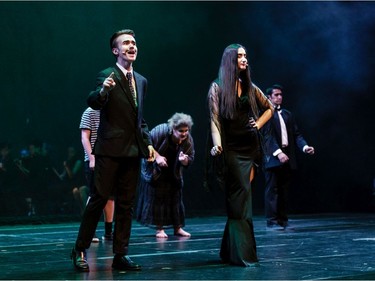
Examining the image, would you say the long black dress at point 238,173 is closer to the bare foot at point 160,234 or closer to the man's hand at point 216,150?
the man's hand at point 216,150

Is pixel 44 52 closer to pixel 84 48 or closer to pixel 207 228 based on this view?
pixel 84 48

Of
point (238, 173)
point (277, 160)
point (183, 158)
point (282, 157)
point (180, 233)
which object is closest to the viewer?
point (238, 173)

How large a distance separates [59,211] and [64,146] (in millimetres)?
938

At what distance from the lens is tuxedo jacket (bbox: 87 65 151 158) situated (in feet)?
17.2

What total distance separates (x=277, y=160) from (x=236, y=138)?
3848 mm

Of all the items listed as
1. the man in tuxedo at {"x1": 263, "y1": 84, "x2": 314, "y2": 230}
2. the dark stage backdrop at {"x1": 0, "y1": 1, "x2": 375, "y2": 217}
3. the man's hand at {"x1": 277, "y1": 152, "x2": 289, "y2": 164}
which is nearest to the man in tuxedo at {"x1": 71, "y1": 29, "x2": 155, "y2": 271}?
the man's hand at {"x1": 277, "y1": 152, "x2": 289, "y2": 164}

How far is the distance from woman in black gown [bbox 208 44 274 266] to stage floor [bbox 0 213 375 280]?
275 mm

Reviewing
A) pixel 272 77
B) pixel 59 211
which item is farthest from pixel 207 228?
pixel 272 77

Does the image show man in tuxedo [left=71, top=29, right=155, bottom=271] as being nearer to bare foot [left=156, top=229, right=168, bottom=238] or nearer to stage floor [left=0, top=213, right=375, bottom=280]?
stage floor [left=0, top=213, right=375, bottom=280]

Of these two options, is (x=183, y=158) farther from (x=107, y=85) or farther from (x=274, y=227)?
(x=107, y=85)

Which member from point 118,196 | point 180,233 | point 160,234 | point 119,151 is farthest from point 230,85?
point 180,233

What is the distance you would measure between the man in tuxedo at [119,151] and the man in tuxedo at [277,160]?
4.32 meters

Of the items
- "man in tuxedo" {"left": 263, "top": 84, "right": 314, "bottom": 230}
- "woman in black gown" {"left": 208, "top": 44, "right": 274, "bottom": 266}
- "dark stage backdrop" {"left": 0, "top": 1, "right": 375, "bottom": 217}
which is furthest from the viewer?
"dark stage backdrop" {"left": 0, "top": 1, "right": 375, "bottom": 217}

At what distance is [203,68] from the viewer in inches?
492
